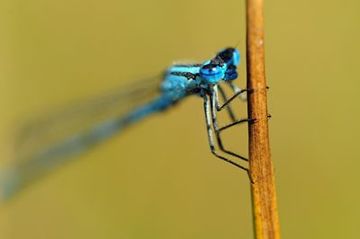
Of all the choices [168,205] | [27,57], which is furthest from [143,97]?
[27,57]

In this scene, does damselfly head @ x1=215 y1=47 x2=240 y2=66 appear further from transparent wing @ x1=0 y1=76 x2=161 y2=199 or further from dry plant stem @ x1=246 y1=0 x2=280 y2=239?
transparent wing @ x1=0 y1=76 x2=161 y2=199

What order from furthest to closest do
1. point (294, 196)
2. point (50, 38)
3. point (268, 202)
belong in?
point (50, 38) < point (294, 196) < point (268, 202)

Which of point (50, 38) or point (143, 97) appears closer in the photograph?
point (143, 97)

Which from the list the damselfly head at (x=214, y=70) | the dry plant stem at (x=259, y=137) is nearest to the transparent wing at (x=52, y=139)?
the damselfly head at (x=214, y=70)

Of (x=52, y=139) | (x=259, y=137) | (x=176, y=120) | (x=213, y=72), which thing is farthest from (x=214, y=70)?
(x=176, y=120)

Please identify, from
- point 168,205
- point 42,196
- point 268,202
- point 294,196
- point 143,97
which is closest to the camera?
point 268,202

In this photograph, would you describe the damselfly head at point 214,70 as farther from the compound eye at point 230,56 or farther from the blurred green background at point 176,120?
the blurred green background at point 176,120

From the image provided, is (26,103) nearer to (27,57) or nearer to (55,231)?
(27,57)

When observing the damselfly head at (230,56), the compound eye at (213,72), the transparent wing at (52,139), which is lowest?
the compound eye at (213,72)
